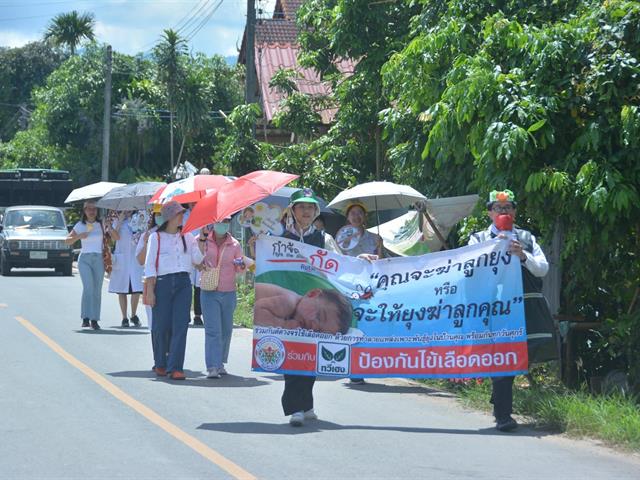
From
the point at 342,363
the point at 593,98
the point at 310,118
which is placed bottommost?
the point at 342,363

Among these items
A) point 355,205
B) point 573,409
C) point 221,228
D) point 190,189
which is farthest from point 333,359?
point 190,189

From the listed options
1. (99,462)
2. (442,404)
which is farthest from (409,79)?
(99,462)

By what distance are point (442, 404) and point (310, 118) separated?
41.1 feet

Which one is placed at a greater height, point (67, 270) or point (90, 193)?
point (90, 193)

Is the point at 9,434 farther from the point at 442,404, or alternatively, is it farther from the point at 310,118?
the point at 310,118

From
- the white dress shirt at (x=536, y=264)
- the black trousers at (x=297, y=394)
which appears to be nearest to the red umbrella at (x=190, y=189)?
the black trousers at (x=297, y=394)

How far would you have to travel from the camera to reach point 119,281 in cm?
1614

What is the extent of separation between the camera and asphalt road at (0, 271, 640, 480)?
7262 mm

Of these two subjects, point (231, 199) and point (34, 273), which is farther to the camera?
point (34, 273)

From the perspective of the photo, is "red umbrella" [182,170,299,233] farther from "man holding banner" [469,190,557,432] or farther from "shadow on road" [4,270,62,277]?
"shadow on road" [4,270,62,277]

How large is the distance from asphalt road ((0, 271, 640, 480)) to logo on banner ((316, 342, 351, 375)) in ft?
1.42

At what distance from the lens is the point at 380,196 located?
1267 cm

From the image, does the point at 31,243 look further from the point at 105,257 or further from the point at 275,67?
the point at 105,257

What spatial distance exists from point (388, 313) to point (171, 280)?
3.02m
